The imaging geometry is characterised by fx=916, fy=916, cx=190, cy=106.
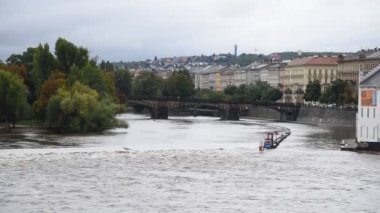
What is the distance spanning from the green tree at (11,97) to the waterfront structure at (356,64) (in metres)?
71.7

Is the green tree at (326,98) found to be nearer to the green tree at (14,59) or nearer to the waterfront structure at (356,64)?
the waterfront structure at (356,64)

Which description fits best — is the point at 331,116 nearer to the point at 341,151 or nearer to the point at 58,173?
the point at 341,151

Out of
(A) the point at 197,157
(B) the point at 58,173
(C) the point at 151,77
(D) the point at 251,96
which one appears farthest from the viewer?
(C) the point at 151,77

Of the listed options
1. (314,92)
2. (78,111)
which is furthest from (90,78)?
(314,92)

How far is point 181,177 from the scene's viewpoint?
143 ft

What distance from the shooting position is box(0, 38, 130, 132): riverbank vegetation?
81438 millimetres

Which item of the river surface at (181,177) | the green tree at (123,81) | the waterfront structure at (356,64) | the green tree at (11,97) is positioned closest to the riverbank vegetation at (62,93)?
the green tree at (11,97)

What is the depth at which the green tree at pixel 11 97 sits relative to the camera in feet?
274

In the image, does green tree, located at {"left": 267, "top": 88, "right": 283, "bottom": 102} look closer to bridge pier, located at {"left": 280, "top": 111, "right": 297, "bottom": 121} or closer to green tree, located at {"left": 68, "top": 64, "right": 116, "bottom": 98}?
bridge pier, located at {"left": 280, "top": 111, "right": 297, "bottom": 121}

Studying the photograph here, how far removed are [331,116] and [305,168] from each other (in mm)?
66694

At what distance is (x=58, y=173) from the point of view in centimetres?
4434

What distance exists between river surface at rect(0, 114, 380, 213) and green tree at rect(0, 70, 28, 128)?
16255 millimetres

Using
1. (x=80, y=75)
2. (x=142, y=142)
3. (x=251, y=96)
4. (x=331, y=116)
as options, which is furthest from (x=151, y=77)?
(x=142, y=142)

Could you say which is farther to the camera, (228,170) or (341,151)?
(341,151)
